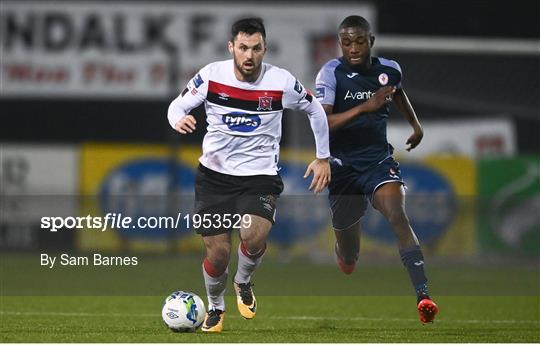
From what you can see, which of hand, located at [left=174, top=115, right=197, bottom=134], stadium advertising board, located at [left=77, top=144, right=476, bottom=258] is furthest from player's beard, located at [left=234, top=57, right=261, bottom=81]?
stadium advertising board, located at [left=77, top=144, right=476, bottom=258]

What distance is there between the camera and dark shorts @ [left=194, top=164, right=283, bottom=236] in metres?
8.59

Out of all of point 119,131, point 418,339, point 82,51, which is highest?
point 418,339

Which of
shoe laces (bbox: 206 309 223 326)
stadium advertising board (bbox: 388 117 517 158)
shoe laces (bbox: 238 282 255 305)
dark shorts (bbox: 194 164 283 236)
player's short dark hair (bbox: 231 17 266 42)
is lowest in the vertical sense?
stadium advertising board (bbox: 388 117 517 158)

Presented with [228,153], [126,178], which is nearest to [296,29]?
[126,178]

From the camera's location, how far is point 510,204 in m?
17.8

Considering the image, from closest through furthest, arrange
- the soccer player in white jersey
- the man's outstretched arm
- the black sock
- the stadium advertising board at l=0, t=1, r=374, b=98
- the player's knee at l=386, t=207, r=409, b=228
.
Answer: the soccer player in white jersey < the black sock < the player's knee at l=386, t=207, r=409, b=228 < the man's outstretched arm < the stadium advertising board at l=0, t=1, r=374, b=98

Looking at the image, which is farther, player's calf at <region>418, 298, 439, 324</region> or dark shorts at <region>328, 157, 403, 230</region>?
dark shorts at <region>328, 157, 403, 230</region>

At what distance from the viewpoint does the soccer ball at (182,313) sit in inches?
331

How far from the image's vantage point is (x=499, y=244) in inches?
699

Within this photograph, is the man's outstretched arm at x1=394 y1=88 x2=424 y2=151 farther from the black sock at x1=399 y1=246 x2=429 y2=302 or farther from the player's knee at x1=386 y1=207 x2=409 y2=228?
the black sock at x1=399 y1=246 x2=429 y2=302

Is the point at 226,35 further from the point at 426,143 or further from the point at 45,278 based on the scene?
the point at 45,278

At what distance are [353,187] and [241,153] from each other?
122 centimetres

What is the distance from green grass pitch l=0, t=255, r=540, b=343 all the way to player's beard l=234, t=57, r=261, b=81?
178 centimetres

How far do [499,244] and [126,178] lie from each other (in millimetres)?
5575
